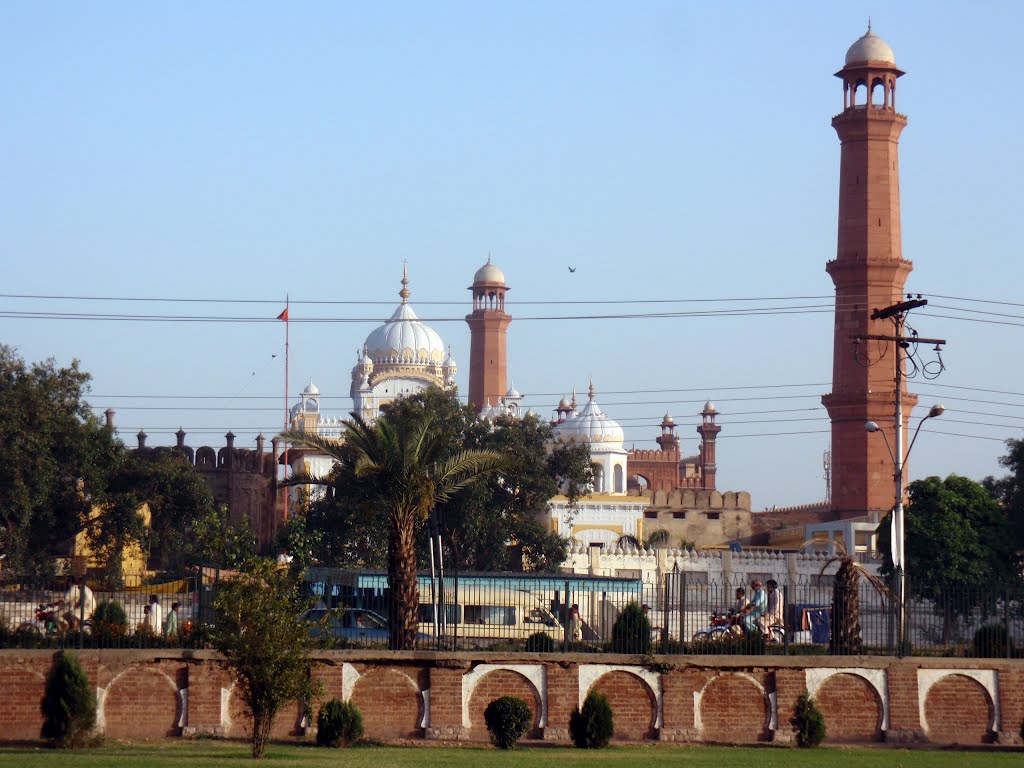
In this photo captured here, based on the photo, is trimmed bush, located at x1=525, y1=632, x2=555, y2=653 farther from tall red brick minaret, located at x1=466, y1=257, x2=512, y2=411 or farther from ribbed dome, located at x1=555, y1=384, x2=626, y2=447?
tall red brick minaret, located at x1=466, y1=257, x2=512, y2=411

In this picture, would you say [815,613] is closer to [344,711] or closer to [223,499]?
[344,711]

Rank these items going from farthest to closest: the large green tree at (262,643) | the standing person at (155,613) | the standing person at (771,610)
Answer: the standing person at (771,610)
the standing person at (155,613)
the large green tree at (262,643)

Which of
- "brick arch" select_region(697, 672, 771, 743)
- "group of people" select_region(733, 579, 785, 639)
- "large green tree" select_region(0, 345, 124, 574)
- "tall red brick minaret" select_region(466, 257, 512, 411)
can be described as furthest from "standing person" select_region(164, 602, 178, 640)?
"tall red brick minaret" select_region(466, 257, 512, 411)

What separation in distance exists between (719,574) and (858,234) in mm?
14881

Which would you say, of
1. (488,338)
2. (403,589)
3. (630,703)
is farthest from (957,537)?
(488,338)

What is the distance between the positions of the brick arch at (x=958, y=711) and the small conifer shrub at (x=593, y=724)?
5003mm

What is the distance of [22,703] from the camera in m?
22.5

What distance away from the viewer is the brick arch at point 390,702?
23.5 metres

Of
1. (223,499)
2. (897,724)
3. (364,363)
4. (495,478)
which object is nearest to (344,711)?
(897,724)

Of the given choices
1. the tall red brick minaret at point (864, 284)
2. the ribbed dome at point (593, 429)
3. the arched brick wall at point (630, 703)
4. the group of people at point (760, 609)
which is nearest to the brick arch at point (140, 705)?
the arched brick wall at point (630, 703)

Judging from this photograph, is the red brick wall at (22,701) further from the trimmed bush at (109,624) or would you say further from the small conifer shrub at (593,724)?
the small conifer shrub at (593,724)

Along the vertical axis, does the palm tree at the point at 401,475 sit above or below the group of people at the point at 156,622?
above

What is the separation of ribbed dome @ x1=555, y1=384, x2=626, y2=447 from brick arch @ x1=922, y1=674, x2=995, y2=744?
5808cm

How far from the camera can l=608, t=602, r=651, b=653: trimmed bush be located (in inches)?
960
